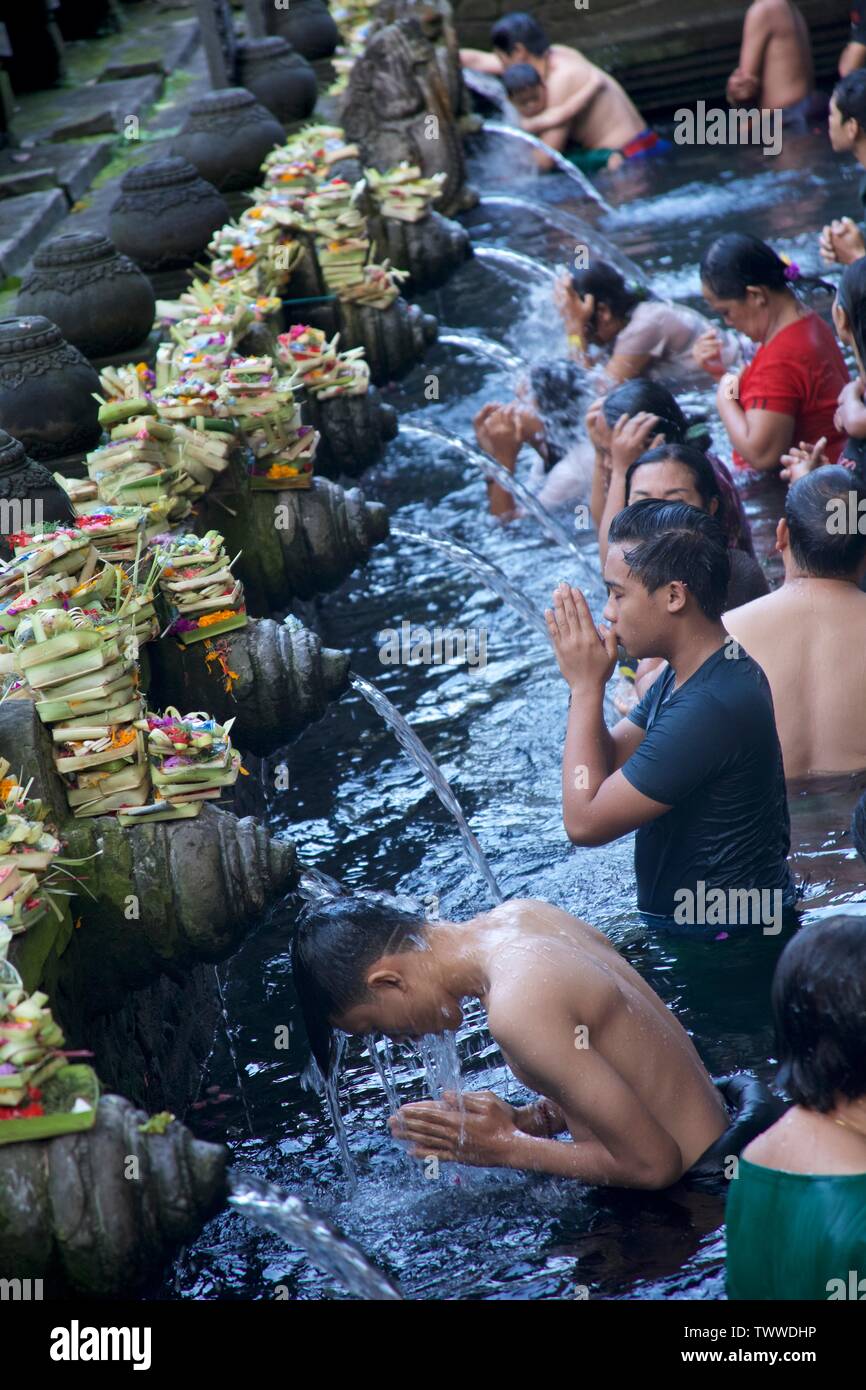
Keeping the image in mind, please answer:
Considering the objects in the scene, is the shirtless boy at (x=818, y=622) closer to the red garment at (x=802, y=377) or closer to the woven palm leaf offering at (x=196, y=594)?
the woven palm leaf offering at (x=196, y=594)

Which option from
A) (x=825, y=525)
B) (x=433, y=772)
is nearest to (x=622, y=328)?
(x=433, y=772)

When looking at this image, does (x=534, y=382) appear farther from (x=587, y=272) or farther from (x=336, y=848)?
(x=336, y=848)

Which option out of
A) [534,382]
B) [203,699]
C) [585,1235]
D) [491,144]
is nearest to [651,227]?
[491,144]

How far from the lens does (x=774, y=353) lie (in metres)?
5.80

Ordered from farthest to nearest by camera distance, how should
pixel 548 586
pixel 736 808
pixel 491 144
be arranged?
pixel 491 144
pixel 548 586
pixel 736 808

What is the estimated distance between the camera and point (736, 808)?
12.4 feet

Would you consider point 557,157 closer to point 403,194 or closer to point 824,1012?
point 403,194

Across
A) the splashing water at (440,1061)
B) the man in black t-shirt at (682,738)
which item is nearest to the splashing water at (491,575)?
the man in black t-shirt at (682,738)

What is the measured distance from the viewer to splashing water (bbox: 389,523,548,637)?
6328 millimetres

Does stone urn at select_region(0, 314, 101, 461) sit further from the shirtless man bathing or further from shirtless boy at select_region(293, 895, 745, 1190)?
the shirtless man bathing

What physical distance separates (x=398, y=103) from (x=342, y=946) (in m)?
9.06

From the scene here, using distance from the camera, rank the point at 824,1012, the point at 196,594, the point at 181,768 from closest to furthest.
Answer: the point at 824,1012 < the point at 181,768 < the point at 196,594

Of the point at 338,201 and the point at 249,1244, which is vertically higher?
the point at 338,201

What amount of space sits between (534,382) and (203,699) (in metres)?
3.66
